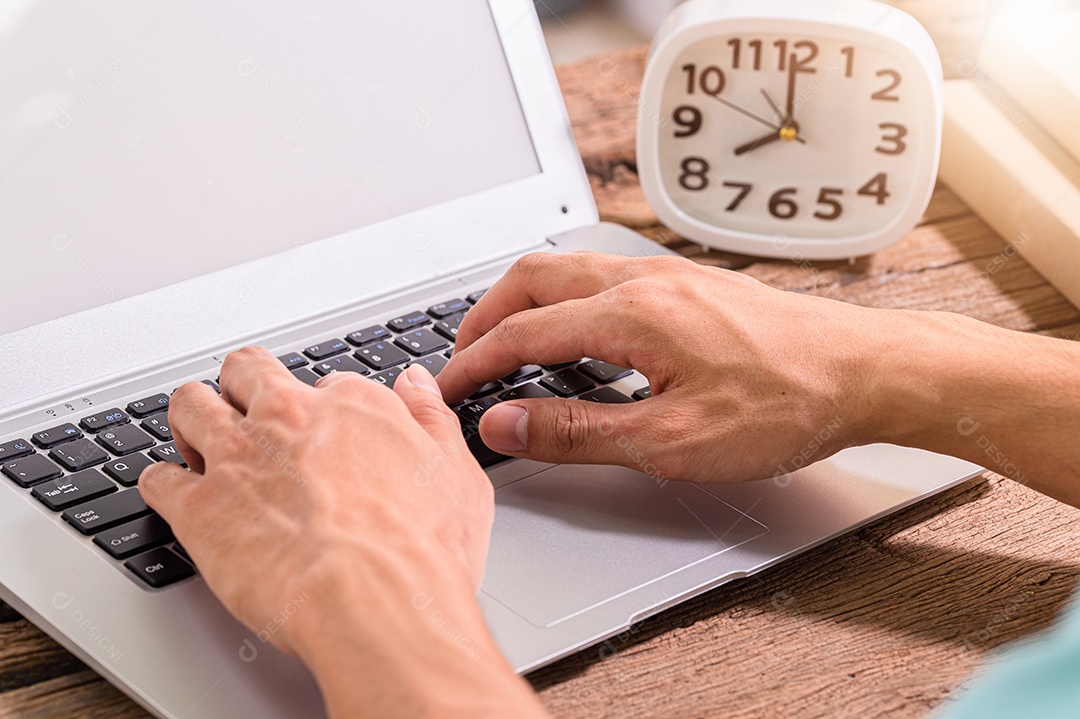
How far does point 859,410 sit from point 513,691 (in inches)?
11.8

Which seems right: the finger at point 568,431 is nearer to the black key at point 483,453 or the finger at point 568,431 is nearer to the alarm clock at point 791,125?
the black key at point 483,453

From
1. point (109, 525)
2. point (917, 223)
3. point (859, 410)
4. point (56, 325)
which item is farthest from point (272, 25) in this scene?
point (917, 223)

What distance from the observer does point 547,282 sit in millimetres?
721

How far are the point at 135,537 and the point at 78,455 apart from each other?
0.29ft

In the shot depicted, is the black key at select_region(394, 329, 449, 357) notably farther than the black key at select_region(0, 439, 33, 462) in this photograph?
Yes

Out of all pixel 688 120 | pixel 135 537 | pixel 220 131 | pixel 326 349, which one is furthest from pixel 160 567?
pixel 688 120

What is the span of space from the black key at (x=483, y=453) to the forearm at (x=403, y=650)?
154 millimetres

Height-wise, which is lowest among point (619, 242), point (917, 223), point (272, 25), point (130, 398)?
point (917, 223)

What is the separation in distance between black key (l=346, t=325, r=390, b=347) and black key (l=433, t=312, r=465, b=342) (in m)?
0.04

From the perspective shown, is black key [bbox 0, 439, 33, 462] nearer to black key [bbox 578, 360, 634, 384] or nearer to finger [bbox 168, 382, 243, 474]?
finger [bbox 168, 382, 243, 474]

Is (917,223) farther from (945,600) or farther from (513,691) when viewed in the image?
(513,691)

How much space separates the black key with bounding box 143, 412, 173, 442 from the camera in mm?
657

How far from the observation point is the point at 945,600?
59cm

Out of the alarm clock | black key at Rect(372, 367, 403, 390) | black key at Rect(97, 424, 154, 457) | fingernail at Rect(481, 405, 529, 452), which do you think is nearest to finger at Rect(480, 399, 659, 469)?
fingernail at Rect(481, 405, 529, 452)
